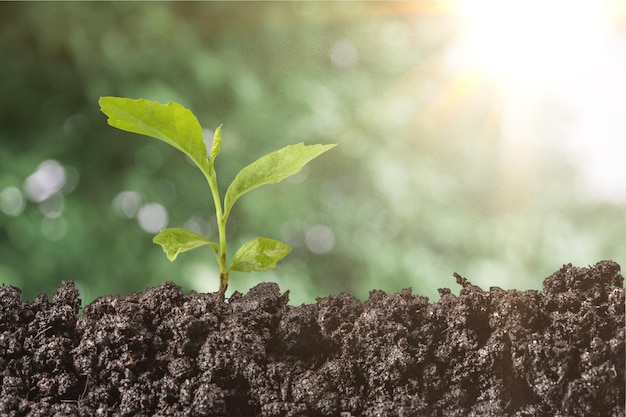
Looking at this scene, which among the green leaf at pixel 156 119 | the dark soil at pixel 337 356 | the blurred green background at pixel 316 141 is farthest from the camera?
the blurred green background at pixel 316 141

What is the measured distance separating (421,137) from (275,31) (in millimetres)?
492

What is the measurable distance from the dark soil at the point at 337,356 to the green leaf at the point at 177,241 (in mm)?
69

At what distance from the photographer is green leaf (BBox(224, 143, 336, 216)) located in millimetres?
993

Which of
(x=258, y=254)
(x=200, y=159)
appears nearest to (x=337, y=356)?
(x=258, y=254)

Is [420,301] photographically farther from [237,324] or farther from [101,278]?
[101,278]

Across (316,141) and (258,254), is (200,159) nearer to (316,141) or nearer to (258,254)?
(258,254)

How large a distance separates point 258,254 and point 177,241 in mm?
120

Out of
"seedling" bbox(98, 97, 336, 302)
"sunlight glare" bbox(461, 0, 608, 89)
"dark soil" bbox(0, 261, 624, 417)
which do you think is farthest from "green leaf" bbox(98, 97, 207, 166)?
"sunlight glare" bbox(461, 0, 608, 89)

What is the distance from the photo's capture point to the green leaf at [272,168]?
99 cm

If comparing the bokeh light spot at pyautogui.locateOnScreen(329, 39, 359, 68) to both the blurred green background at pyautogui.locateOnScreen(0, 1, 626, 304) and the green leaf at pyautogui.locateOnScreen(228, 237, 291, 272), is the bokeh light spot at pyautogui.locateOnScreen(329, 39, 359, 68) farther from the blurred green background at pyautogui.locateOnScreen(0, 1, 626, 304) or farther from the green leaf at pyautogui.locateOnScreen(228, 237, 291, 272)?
the green leaf at pyautogui.locateOnScreen(228, 237, 291, 272)

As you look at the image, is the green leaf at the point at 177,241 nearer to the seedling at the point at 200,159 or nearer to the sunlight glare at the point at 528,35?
the seedling at the point at 200,159

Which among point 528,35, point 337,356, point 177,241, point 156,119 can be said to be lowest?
point 337,356

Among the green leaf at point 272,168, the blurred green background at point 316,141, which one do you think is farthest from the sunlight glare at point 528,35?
the green leaf at point 272,168

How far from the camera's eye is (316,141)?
1.98 m
